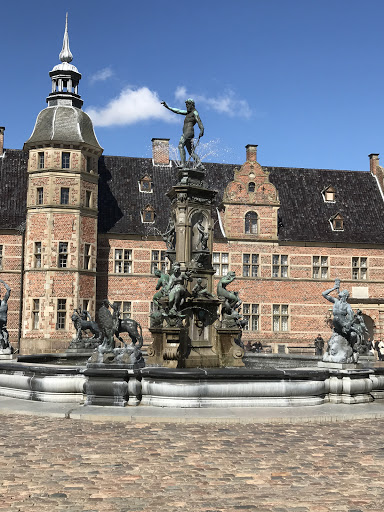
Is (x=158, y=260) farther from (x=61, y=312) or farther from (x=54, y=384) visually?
(x=54, y=384)

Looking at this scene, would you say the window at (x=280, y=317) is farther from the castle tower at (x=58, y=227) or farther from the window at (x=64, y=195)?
the window at (x=64, y=195)

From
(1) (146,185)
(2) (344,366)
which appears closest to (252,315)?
(1) (146,185)

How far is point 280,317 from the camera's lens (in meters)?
38.1

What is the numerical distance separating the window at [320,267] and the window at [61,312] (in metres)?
15.9

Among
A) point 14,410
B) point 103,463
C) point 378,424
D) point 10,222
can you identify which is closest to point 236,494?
point 103,463

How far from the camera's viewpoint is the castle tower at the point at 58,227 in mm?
33125

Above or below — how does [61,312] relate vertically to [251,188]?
below

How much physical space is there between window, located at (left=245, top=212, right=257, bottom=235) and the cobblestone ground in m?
28.6

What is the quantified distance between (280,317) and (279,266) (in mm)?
3219

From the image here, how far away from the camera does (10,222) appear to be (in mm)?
35688

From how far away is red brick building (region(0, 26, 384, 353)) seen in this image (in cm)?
3384

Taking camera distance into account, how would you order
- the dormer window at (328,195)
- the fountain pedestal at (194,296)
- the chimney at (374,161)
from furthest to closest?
the chimney at (374,161), the dormer window at (328,195), the fountain pedestal at (194,296)

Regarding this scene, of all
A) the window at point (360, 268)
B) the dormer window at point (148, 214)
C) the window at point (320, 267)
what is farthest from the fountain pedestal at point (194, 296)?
the window at point (360, 268)

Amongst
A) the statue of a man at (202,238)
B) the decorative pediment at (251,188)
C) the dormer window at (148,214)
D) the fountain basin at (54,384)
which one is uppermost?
the decorative pediment at (251,188)
